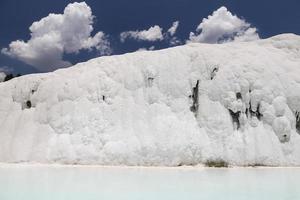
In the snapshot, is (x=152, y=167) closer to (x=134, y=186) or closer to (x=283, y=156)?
(x=283, y=156)

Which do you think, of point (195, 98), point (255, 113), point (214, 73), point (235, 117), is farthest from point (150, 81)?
point (255, 113)

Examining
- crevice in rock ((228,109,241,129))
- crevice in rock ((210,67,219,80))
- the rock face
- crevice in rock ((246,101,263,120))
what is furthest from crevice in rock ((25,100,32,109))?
crevice in rock ((246,101,263,120))

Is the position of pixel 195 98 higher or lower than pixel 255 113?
higher

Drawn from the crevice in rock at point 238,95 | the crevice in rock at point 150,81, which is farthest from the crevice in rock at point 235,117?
the crevice in rock at point 150,81

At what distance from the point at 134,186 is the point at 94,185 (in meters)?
1.54

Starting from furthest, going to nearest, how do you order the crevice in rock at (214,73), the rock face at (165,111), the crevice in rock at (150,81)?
1. the crevice in rock at (150,81)
2. the crevice in rock at (214,73)
3. the rock face at (165,111)

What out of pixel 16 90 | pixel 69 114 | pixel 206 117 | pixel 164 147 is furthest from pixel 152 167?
pixel 16 90

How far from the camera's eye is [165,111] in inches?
1141

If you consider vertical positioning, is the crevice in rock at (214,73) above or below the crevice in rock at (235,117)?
above

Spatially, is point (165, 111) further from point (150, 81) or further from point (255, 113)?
point (255, 113)

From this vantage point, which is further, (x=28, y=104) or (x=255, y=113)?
(x=28, y=104)

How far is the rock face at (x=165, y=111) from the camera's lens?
89.4ft

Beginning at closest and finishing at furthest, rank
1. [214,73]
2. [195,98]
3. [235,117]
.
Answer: [235,117] < [195,98] < [214,73]

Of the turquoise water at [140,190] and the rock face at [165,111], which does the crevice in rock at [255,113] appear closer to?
the rock face at [165,111]
